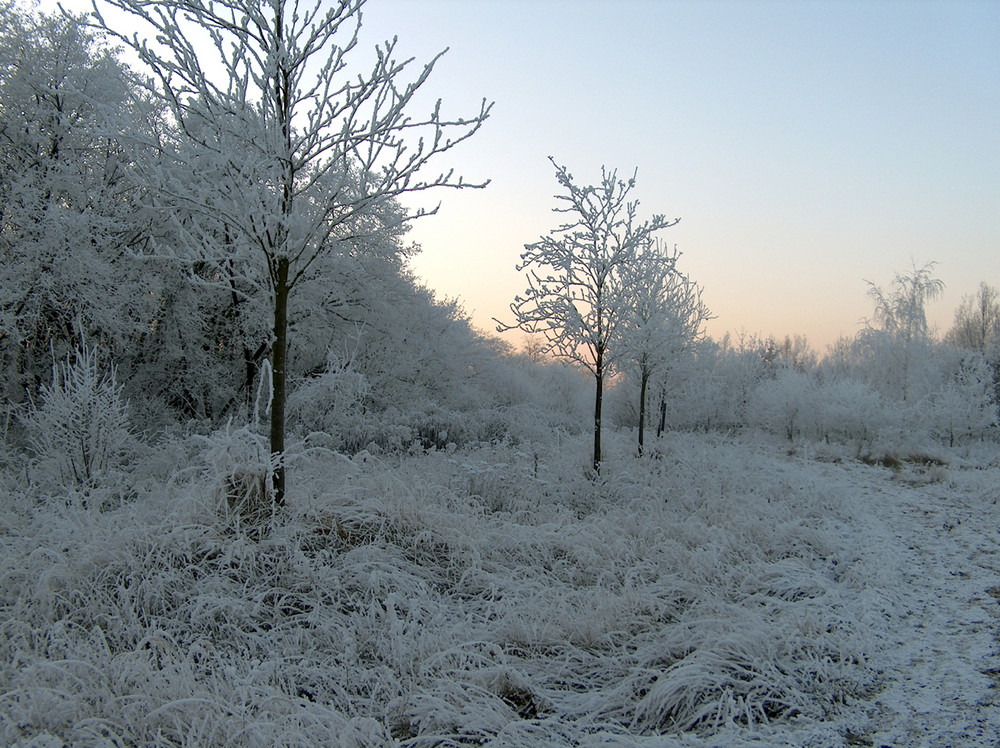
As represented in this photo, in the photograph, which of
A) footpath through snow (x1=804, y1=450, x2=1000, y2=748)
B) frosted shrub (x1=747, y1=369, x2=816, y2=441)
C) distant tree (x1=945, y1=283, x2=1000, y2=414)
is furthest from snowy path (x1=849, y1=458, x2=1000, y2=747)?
distant tree (x1=945, y1=283, x2=1000, y2=414)

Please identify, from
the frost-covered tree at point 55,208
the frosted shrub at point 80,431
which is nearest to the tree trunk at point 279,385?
the frosted shrub at point 80,431

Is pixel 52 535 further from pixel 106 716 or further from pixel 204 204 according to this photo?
pixel 204 204

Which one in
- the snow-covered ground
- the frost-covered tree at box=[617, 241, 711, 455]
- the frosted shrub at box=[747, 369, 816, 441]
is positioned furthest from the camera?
the frosted shrub at box=[747, 369, 816, 441]

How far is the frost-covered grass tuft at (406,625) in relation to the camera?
9.30 ft

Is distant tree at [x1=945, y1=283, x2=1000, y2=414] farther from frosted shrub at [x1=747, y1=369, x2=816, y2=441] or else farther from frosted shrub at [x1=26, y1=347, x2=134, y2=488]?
frosted shrub at [x1=26, y1=347, x2=134, y2=488]

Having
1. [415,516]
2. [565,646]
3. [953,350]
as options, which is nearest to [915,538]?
[565,646]

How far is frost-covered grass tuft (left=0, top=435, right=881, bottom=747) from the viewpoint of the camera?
2.84 meters

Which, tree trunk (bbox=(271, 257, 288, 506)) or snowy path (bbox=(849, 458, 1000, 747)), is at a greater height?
tree trunk (bbox=(271, 257, 288, 506))

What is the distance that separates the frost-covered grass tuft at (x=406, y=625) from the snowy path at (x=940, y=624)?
23 cm

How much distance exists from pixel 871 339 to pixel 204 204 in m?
→ 34.3

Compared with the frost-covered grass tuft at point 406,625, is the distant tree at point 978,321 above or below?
above

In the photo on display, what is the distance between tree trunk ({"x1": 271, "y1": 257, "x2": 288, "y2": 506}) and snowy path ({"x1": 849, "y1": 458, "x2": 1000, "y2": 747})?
4.59 metres

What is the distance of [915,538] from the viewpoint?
6.91 meters

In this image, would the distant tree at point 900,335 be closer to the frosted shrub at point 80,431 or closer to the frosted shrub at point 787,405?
the frosted shrub at point 787,405
